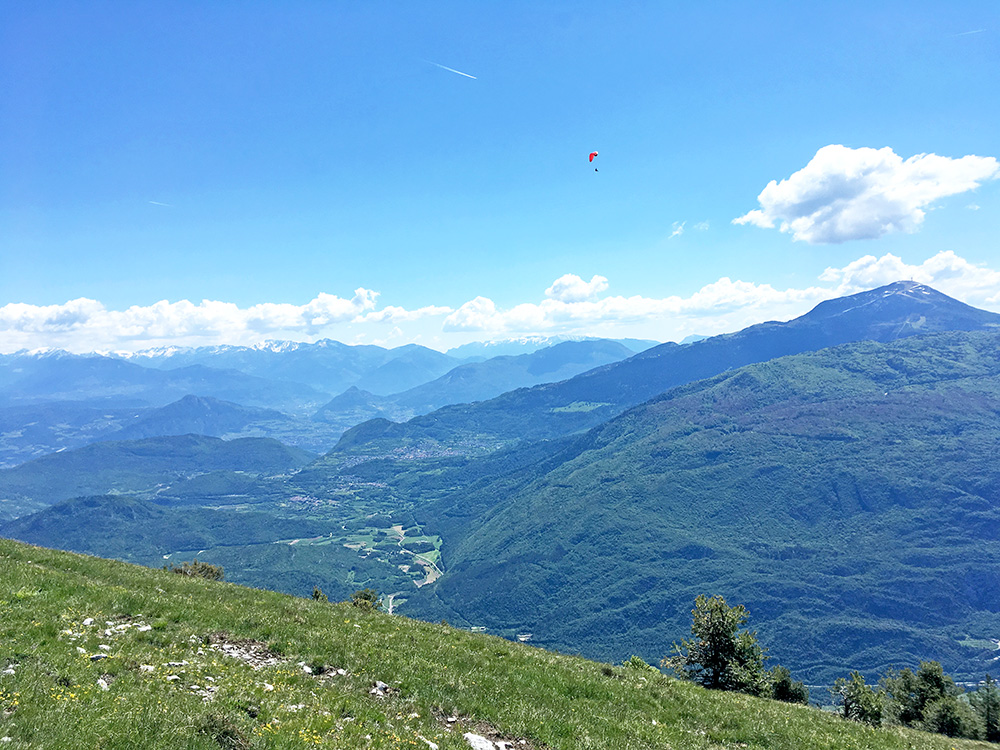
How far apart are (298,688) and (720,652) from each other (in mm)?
34867

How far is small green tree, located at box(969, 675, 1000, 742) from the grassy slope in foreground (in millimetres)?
37906

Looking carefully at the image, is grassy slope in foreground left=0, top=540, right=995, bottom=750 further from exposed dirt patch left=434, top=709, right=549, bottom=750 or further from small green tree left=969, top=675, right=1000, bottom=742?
small green tree left=969, top=675, right=1000, bottom=742

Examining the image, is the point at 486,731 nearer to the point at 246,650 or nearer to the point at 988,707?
the point at 246,650

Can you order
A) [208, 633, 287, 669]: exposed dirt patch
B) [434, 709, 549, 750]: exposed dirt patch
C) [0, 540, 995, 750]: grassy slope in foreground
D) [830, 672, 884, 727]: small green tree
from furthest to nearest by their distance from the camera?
1. [830, 672, 884, 727]: small green tree
2. [208, 633, 287, 669]: exposed dirt patch
3. [434, 709, 549, 750]: exposed dirt patch
4. [0, 540, 995, 750]: grassy slope in foreground

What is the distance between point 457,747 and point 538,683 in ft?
27.5

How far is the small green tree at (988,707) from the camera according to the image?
164 ft

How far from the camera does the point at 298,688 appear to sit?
17.4 m

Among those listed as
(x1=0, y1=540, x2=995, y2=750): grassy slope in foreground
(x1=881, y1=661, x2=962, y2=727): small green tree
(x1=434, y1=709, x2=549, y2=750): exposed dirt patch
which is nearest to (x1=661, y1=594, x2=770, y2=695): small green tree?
(x1=0, y1=540, x2=995, y2=750): grassy slope in foreground

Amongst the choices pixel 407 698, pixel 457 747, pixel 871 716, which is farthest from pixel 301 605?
pixel 871 716

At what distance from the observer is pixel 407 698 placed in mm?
18578

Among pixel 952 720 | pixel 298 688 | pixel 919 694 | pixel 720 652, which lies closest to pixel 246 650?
pixel 298 688

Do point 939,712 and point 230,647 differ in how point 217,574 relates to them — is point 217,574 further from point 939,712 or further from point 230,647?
point 939,712

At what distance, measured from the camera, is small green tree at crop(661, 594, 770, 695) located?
123 ft

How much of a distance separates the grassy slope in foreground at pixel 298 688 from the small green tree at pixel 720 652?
11555 millimetres
